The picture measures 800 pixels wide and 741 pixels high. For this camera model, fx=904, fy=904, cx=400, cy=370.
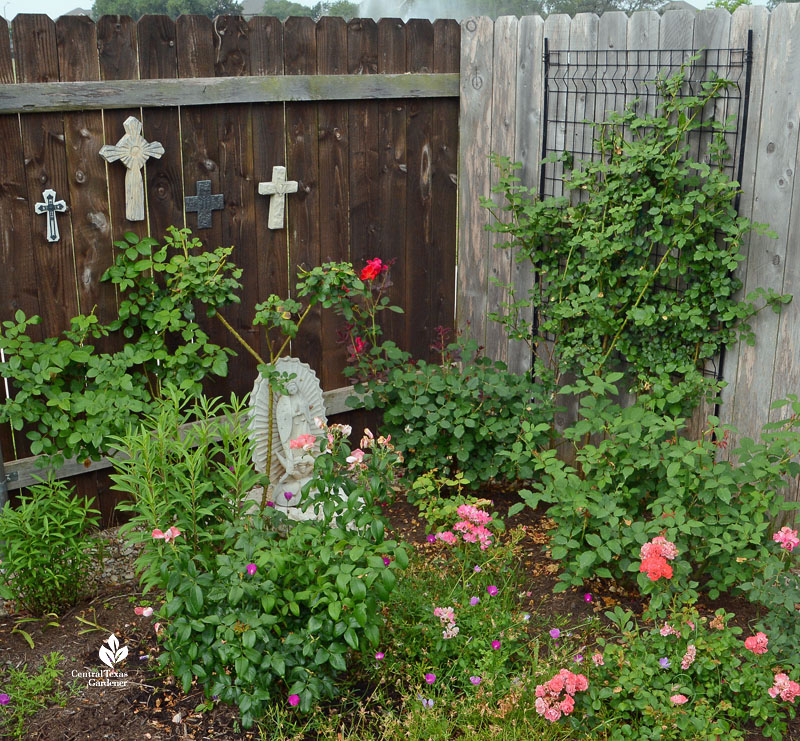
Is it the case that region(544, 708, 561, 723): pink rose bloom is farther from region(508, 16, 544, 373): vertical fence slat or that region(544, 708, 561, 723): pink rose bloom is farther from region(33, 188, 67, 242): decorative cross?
region(33, 188, 67, 242): decorative cross

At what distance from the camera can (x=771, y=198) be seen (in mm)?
3594

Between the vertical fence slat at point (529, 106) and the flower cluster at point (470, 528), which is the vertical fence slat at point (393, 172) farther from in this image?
the flower cluster at point (470, 528)

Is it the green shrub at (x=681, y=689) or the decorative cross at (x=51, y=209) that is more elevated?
the decorative cross at (x=51, y=209)

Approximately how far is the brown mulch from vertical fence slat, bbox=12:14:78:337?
1.19m

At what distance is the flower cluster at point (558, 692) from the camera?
2.60 metres

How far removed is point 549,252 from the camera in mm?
4328

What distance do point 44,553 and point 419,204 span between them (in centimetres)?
268

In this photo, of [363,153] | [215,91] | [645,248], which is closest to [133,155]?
[215,91]

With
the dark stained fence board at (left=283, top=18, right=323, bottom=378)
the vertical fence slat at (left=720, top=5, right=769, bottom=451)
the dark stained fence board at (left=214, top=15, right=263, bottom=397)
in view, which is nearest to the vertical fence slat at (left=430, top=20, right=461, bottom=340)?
the dark stained fence board at (left=283, top=18, right=323, bottom=378)

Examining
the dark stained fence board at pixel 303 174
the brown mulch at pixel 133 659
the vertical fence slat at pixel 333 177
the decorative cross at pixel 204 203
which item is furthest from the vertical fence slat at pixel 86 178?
the brown mulch at pixel 133 659

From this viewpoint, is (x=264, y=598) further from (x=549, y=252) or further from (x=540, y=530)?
(x=549, y=252)

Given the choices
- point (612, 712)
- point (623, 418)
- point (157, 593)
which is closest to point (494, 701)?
point (612, 712)

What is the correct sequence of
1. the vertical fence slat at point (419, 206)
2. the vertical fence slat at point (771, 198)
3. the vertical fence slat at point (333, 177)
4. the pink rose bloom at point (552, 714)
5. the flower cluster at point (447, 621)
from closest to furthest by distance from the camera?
1. the pink rose bloom at point (552, 714)
2. the flower cluster at point (447, 621)
3. the vertical fence slat at point (771, 198)
4. the vertical fence slat at point (333, 177)
5. the vertical fence slat at point (419, 206)

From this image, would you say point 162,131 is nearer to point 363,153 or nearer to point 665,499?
point 363,153
